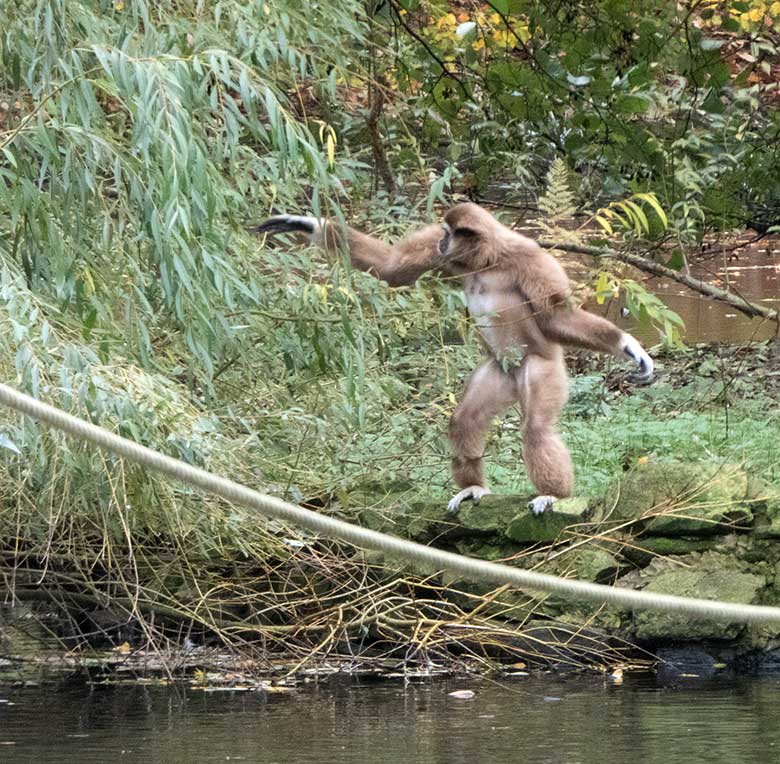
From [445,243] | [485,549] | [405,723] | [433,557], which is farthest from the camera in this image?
[445,243]

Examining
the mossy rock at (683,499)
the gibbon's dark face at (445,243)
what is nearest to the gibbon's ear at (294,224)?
the gibbon's dark face at (445,243)

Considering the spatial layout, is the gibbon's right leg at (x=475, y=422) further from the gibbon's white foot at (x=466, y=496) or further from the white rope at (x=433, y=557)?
the white rope at (x=433, y=557)

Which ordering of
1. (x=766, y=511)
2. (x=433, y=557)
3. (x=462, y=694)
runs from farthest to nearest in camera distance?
(x=766, y=511) < (x=462, y=694) < (x=433, y=557)

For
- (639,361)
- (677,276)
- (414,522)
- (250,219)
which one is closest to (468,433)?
(414,522)

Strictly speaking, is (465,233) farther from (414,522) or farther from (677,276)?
(677,276)

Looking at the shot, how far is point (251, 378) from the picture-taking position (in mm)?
8227

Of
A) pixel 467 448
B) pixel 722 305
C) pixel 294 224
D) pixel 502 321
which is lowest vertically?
pixel 467 448

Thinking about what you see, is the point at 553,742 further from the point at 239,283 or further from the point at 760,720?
the point at 239,283

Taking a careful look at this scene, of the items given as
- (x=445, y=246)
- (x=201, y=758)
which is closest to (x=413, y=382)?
(x=445, y=246)

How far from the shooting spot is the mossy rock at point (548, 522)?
8.09 m

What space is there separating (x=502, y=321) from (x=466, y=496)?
3.34ft

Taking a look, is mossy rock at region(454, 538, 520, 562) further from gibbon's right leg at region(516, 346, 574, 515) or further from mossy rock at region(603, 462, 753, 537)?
mossy rock at region(603, 462, 753, 537)

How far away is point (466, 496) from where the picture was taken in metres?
8.44

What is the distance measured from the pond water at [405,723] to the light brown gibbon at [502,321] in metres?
1.58
